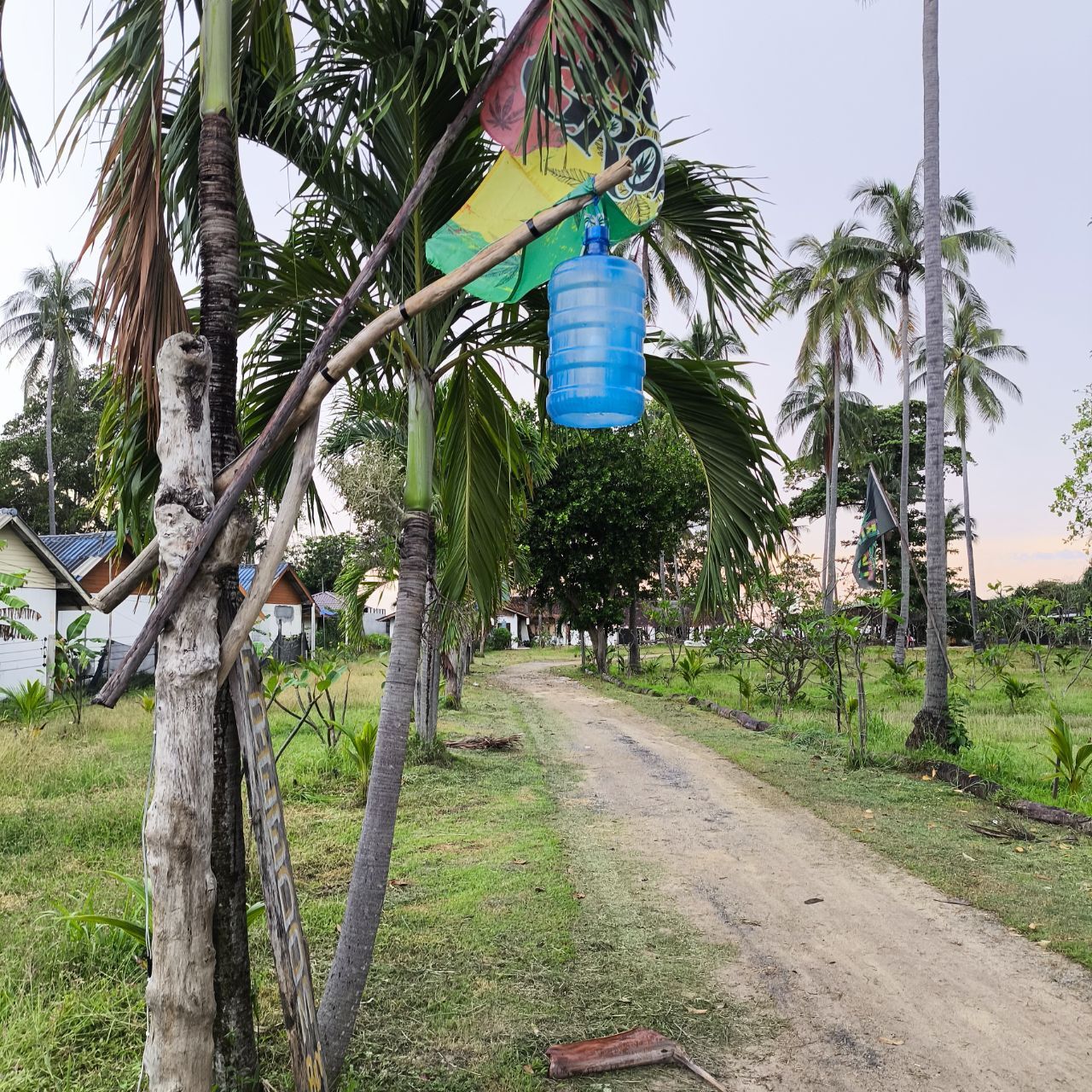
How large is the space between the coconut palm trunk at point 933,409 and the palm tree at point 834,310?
1156 cm

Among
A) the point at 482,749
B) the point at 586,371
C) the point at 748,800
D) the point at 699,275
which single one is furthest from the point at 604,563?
the point at 586,371

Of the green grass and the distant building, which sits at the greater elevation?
the distant building

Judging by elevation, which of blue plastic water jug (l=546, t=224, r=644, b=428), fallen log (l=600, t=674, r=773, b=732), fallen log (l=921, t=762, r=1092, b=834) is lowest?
fallen log (l=600, t=674, r=773, b=732)

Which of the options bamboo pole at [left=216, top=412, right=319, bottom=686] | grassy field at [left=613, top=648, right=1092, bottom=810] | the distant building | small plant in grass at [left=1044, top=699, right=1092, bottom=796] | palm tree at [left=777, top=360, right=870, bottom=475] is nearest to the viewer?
bamboo pole at [left=216, top=412, right=319, bottom=686]

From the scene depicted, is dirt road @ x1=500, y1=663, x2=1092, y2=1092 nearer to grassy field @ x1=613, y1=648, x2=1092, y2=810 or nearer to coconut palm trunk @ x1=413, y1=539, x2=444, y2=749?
grassy field @ x1=613, y1=648, x2=1092, y2=810

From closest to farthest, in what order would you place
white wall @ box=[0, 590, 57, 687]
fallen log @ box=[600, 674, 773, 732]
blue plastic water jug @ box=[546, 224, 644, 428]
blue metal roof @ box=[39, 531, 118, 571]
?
blue plastic water jug @ box=[546, 224, 644, 428], fallen log @ box=[600, 674, 773, 732], white wall @ box=[0, 590, 57, 687], blue metal roof @ box=[39, 531, 118, 571]

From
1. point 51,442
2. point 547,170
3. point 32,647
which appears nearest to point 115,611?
point 32,647

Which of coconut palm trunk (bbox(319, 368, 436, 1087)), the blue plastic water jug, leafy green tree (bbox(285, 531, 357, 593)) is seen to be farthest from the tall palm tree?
leafy green tree (bbox(285, 531, 357, 593))

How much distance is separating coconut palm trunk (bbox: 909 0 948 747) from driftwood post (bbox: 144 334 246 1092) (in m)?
9.19

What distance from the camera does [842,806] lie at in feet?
25.7

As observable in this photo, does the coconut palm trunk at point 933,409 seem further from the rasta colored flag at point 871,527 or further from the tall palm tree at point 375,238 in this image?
the tall palm tree at point 375,238

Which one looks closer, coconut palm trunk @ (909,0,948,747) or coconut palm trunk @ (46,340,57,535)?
coconut palm trunk @ (909,0,948,747)

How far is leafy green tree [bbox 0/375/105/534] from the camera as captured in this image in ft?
124

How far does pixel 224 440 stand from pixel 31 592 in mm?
17160
